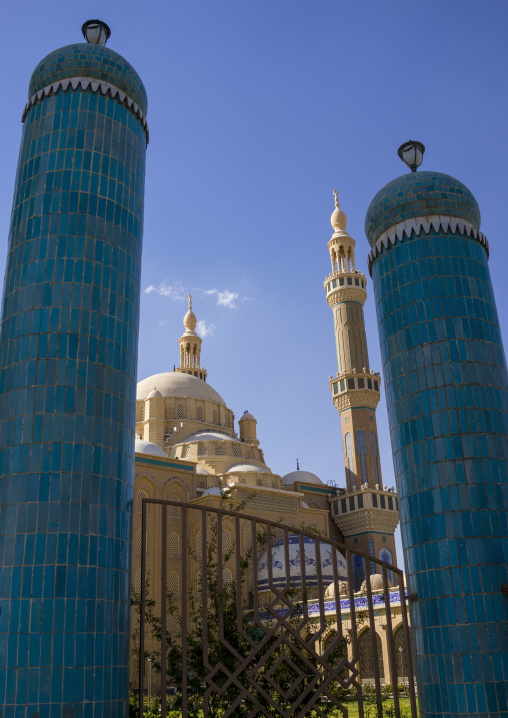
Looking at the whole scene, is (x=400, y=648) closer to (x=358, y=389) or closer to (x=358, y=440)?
(x=358, y=440)

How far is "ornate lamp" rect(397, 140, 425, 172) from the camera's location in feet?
33.6

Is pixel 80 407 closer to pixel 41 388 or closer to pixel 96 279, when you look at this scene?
pixel 41 388

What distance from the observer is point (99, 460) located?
24.3ft

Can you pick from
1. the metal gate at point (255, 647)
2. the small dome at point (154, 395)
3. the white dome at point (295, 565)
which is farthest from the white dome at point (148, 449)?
the metal gate at point (255, 647)

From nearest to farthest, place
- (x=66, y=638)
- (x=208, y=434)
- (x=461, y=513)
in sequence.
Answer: (x=66, y=638) < (x=461, y=513) < (x=208, y=434)

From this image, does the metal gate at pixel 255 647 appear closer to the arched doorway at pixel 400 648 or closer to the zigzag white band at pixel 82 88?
the arched doorway at pixel 400 648

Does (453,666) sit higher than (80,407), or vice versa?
(80,407)

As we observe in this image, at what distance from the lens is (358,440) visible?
32.0 m

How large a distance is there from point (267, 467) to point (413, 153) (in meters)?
24.6

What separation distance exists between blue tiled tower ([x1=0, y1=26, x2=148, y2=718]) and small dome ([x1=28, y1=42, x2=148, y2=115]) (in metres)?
0.02

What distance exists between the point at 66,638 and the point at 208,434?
27346 millimetres

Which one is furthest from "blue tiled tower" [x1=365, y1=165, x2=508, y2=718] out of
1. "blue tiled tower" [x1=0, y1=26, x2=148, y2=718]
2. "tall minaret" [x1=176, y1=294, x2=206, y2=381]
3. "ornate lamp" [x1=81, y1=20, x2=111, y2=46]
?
"tall minaret" [x1=176, y1=294, x2=206, y2=381]

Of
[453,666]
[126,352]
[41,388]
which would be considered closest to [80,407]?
[41,388]

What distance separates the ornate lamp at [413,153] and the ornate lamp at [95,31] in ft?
14.9
